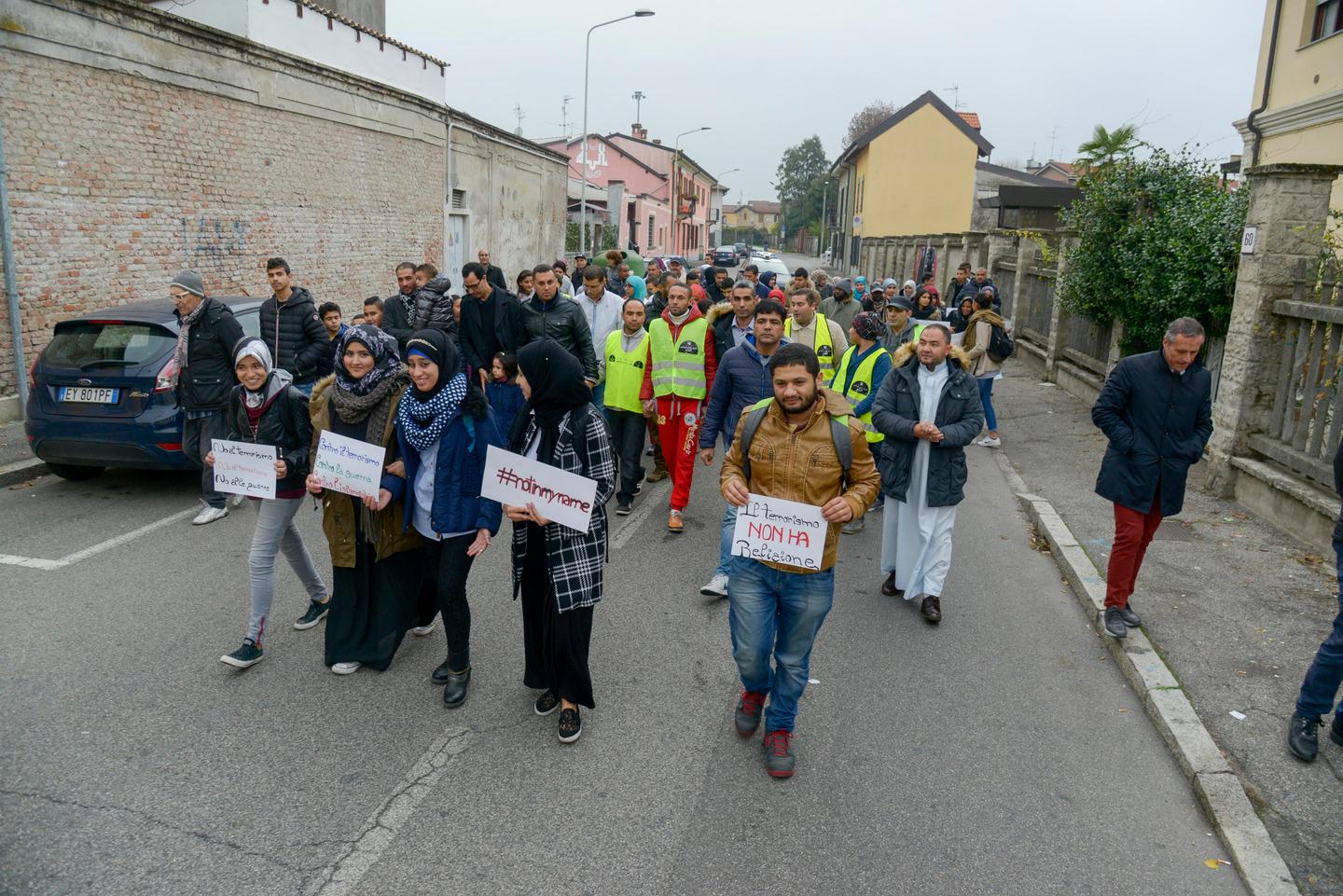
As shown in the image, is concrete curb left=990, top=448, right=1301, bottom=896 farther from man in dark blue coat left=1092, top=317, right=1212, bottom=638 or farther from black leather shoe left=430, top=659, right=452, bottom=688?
black leather shoe left=430, top=659, right=452, bottom=688

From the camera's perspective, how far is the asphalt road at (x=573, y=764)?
360 cm

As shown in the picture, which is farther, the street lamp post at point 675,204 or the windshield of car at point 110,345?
the street lamp post at point 675,204

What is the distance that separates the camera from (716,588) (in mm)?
6445

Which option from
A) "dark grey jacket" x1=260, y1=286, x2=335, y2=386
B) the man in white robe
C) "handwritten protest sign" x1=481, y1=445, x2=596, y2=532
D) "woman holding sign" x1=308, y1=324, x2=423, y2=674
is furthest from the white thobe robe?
"dark grey jacket" x1=260, y1=286, x2=335, y2=386

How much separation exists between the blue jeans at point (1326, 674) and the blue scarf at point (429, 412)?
420cm

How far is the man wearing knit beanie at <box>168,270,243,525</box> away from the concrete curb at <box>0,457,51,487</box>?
2.60 metres

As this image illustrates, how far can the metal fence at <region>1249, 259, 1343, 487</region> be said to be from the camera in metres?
7.50

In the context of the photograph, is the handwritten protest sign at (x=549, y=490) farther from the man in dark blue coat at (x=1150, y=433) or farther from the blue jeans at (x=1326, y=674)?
the blue jeans at (x=1326, y=674)

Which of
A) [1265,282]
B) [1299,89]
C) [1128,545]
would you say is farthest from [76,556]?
[1299,89]

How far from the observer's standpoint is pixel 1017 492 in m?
9.73

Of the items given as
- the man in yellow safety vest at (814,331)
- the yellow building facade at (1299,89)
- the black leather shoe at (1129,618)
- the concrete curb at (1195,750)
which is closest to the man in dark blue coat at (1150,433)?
the black leather shoe at (1129,618)

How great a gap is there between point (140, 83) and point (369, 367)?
1052 centimetres

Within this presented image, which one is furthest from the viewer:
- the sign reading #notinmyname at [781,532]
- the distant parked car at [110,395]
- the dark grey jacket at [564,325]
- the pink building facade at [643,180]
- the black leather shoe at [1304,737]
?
the pink building facade at [643,180]

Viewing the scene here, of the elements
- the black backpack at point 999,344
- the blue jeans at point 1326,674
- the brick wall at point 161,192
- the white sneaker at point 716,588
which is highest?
the brick wall at point 161,192
